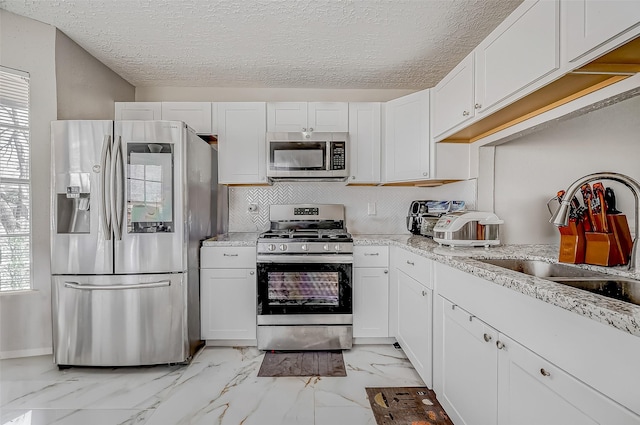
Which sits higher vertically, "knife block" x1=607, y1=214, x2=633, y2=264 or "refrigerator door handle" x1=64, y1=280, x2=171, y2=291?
"knife block" x1=607, y1=214, x2=633, y2=264

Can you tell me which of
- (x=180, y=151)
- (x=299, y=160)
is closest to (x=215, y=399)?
(x=180, y=151)

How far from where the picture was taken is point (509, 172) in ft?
7.46

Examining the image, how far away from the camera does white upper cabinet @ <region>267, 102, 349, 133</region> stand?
2896 millimetres

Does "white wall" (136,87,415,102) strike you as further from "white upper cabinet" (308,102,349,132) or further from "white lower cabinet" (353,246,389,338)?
"white lower cabinet" (353,246,389,338)

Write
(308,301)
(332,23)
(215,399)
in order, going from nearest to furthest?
(215,399), (332,23), (308,301)

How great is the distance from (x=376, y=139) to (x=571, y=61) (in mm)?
1764

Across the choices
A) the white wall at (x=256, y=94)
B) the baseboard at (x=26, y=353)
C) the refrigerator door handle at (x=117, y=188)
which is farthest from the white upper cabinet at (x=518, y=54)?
the baseboard at (x=26, y=353)

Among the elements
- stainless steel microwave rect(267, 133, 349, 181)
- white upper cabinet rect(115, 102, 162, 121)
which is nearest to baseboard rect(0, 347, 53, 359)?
white upper cabinet rect(115, 102, 162, 121)

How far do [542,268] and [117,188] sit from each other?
2607 millimetres

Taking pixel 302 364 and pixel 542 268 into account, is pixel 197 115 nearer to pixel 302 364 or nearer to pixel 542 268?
pixel 302 364

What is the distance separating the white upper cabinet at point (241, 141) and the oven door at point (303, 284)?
869 millimetres

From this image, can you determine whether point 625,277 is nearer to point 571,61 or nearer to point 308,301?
point 571,61

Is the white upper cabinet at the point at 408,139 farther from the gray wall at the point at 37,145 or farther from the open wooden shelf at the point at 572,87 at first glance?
the gray wall at the point at 37,145

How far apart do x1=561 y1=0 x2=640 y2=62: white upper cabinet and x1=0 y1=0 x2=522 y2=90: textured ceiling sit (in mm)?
962
